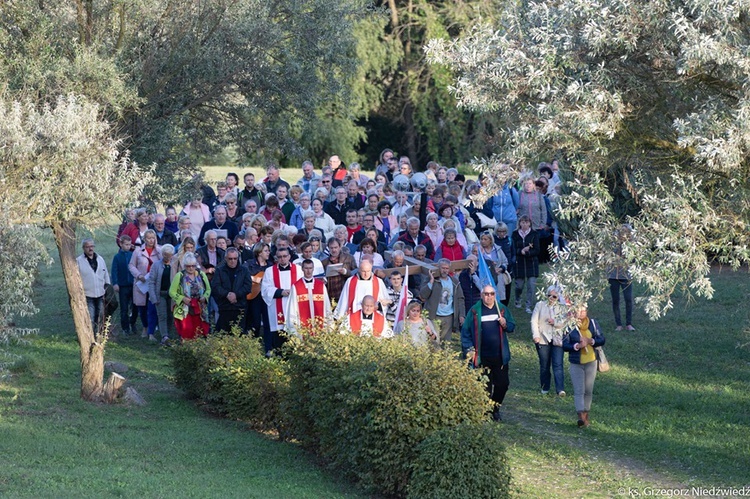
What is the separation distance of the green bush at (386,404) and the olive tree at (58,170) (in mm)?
3212

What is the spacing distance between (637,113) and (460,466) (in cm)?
375

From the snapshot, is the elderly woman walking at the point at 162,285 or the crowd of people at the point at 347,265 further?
the elderly woman walking at the point at 162,285

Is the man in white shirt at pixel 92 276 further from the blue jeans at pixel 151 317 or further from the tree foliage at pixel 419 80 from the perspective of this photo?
the tree foliage at pixel 419 80

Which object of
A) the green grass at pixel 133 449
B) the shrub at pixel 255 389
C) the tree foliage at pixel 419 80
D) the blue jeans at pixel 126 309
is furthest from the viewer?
the tree foliage at pixel 419 80

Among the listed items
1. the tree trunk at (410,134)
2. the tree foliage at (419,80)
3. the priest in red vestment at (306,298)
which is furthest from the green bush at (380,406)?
the tree trunk at (410,134)

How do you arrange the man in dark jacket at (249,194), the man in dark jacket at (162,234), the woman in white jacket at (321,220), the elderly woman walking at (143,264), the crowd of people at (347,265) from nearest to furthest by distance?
the crowd of people at (347,265), the elderly woman walking at (143,264), the woman in white jacket at (321,220), the man in dark jacket at (162,234), the man in dark jacket at (249,194)

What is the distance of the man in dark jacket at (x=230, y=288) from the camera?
16.1 metres

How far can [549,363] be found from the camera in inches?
593

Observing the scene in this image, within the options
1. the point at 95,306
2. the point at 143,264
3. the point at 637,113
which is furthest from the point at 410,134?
the point at 637,113

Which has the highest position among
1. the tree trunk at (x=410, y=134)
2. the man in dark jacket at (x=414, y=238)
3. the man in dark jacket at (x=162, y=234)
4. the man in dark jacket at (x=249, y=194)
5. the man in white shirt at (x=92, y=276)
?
the tree trunk at (x=410, y=134)

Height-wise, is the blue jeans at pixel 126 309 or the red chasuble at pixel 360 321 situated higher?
the blue jeans at pixel 126 309

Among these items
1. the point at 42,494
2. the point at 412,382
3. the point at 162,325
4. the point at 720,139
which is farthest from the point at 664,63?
the point at 162,325

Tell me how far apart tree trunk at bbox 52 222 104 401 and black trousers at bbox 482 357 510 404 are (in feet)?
16.8

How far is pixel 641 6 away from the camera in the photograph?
354 inches
